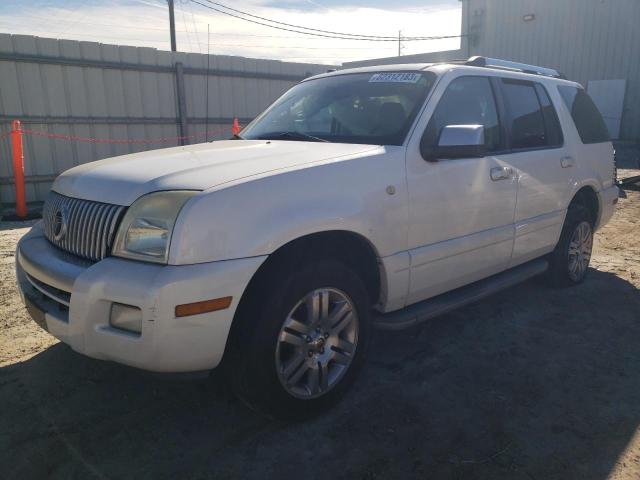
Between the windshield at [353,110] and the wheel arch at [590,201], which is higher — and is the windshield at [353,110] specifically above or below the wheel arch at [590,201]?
above

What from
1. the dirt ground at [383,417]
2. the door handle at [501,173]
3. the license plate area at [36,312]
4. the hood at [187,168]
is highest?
the hood at [187,168]

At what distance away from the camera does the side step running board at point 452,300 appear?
3.14 metres

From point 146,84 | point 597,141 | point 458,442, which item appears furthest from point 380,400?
point 146,84

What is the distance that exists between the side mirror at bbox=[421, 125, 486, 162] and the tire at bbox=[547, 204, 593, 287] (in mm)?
2067

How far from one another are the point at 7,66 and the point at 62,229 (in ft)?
26.3

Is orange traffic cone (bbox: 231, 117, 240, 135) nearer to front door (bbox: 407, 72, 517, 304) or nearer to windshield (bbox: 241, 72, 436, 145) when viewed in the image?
windshield (bbox: 241, 72, 436, 145)

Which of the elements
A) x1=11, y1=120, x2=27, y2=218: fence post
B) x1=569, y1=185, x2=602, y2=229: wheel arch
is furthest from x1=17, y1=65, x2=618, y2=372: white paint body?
x1=11, y1=120, x2=27, y2=218: fence post

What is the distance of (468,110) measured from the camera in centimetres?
364

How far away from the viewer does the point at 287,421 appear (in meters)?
2.73

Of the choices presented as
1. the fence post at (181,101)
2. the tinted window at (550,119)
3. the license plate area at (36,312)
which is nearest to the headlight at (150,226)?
the license plate area at (36,312)

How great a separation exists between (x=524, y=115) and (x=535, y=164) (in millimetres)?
403

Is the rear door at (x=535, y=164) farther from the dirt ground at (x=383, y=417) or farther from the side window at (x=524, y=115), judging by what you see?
the dirt ground at (x=383, y=417)

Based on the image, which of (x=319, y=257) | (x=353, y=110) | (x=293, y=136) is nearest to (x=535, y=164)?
(x=353, y=110)

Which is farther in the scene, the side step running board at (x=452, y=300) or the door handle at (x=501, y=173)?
the door handle at (x=501, y=173)
